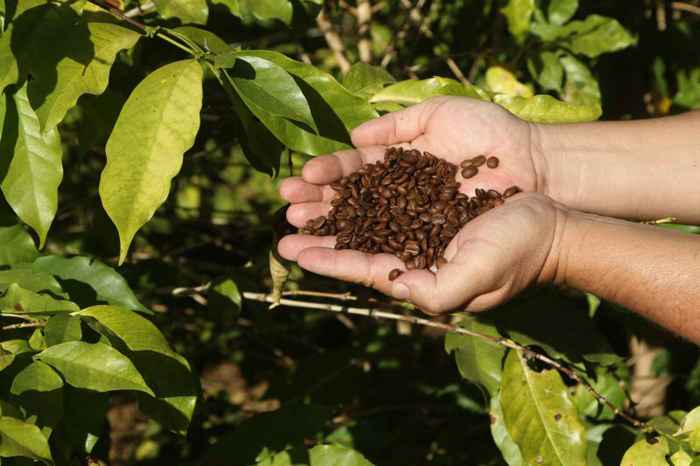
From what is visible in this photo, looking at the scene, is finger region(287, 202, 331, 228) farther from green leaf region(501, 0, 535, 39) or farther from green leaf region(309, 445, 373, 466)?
green leaf region(501, 0, 535, 39)

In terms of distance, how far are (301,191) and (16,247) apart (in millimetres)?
783

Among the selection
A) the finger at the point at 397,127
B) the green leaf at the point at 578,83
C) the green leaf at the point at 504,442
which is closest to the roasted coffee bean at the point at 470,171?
the finger at the point at 397,127

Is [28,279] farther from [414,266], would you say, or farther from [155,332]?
[414,266]

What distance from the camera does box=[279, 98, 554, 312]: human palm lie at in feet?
6.40

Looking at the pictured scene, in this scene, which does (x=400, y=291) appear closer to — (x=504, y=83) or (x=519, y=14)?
(x=504, y=83)

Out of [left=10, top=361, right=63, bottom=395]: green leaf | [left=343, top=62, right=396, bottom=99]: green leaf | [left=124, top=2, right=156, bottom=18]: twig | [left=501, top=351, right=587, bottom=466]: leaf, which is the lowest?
[left=501, top=351, right=587, bottom=466]: leaf

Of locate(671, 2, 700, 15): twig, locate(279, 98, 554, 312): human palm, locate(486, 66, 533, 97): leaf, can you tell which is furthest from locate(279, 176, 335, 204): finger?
locate(671, 2, 700, 15): twig

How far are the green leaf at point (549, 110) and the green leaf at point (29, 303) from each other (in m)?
1.34

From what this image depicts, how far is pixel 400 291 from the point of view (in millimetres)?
1982

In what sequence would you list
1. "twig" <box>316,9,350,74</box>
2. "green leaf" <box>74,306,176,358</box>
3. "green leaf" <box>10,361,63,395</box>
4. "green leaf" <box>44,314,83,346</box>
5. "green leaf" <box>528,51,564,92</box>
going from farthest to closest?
"twig" <box>316,9,350,74</box>
"green leaf" <box>528,51,564,92</box>
"green leaf" <box>74,306,176,358</box>
"green leaf" <box>44,314,83,346</box>
"green leaf" <box>10,361,63,395</box>

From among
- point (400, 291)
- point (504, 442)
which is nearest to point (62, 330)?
point (400, 291)

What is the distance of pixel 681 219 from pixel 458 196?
2.30 feet

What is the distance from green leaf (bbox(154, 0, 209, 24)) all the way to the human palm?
481 millimetres

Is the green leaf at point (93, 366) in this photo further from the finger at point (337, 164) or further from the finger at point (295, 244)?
the finger at point (337, 164)
